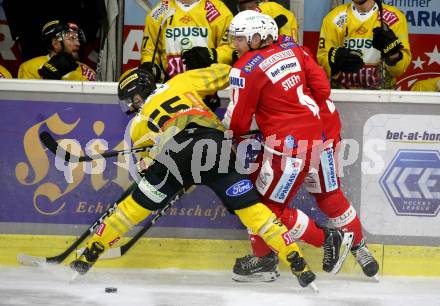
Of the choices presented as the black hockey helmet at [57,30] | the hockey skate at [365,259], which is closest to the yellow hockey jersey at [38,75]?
the black hockey helmet at [57,30]

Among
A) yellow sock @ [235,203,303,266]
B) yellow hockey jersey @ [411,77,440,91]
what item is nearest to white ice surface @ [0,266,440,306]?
yellow sock @ [235,203,303,266]

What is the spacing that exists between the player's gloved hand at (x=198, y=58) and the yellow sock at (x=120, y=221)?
82 centimetres

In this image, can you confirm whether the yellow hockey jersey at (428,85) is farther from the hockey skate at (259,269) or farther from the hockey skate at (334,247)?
the hockey skate at (259,269)

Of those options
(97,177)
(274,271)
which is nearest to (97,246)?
(97,177)

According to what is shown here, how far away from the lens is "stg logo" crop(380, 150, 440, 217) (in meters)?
5.78

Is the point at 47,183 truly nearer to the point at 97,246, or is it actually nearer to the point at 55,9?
the point at 97,246

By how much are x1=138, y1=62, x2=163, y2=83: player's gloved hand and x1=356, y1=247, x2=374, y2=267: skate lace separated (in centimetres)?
146

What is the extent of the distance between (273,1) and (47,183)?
173 cm

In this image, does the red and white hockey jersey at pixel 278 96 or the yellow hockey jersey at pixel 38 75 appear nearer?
the red and white hockey jersey at pixel 278 96

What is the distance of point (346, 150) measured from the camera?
579 centimetres

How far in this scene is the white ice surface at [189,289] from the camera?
5160 millimetres

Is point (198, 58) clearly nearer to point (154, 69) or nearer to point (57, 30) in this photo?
point (154, 69)

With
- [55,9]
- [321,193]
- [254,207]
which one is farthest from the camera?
[55,9]

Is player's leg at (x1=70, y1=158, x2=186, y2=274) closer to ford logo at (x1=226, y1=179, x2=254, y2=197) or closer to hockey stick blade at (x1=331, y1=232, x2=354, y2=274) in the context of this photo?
ford logo at (x1=226, y1=179, x2=254, y2=197)
